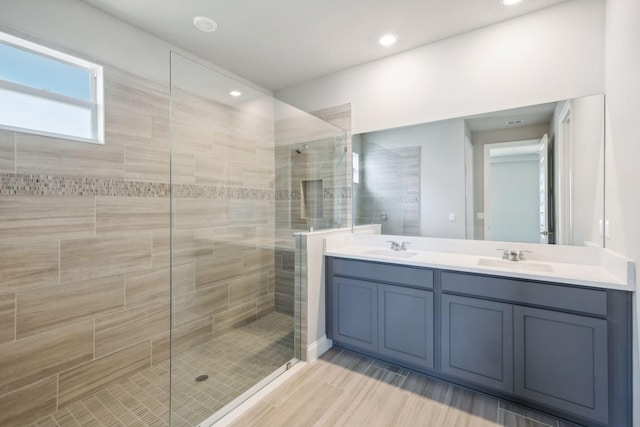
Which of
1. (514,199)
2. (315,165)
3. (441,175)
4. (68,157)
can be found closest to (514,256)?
(514,199)

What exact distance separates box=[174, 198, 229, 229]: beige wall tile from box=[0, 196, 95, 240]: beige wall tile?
0.78 m

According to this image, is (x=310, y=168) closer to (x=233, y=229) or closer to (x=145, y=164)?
(x=233, y=229)

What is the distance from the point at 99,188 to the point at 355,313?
2178 millimetres

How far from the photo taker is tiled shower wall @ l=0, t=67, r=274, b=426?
172cm

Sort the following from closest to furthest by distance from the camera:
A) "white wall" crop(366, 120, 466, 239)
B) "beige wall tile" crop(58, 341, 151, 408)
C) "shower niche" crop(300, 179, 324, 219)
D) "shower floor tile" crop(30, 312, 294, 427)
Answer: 1. "shower floor tile" crop(30, 312, 294, 427)
2. "beige wall tile" crop(58, 341, 151, 408)
3. "white wall" crop(366, 120, 466, 239)
4. "shower niche" crop(300, 179, 324, 219)

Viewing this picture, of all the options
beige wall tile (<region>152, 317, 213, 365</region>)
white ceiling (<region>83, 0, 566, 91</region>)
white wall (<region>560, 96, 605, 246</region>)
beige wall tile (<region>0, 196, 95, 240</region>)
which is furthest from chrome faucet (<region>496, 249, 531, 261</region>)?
beige wall tile (<region>0, 196, 95, 240</region>)

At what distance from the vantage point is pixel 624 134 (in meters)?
1.57

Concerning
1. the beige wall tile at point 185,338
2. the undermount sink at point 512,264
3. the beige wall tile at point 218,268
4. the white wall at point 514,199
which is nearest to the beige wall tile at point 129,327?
the beige wall tile at point 185,338

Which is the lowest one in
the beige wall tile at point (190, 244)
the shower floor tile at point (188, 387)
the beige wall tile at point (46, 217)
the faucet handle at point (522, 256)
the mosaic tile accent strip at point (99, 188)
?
the shower floor tile at point (188, 387)

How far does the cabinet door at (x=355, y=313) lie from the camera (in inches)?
91.4

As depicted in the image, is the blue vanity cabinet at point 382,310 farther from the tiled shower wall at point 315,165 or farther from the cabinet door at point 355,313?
the tiled shower wall at point 315,165

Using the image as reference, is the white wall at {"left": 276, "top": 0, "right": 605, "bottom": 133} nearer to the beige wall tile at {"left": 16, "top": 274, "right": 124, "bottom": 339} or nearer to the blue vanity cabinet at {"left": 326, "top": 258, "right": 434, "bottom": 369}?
the blue vanity cabinet at {"left": 326, "top": 258, "right": 434, "bottom": 369}

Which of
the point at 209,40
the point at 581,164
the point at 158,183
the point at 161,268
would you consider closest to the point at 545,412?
the point at 581,164

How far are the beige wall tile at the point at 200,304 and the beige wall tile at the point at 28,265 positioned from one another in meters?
0.84
